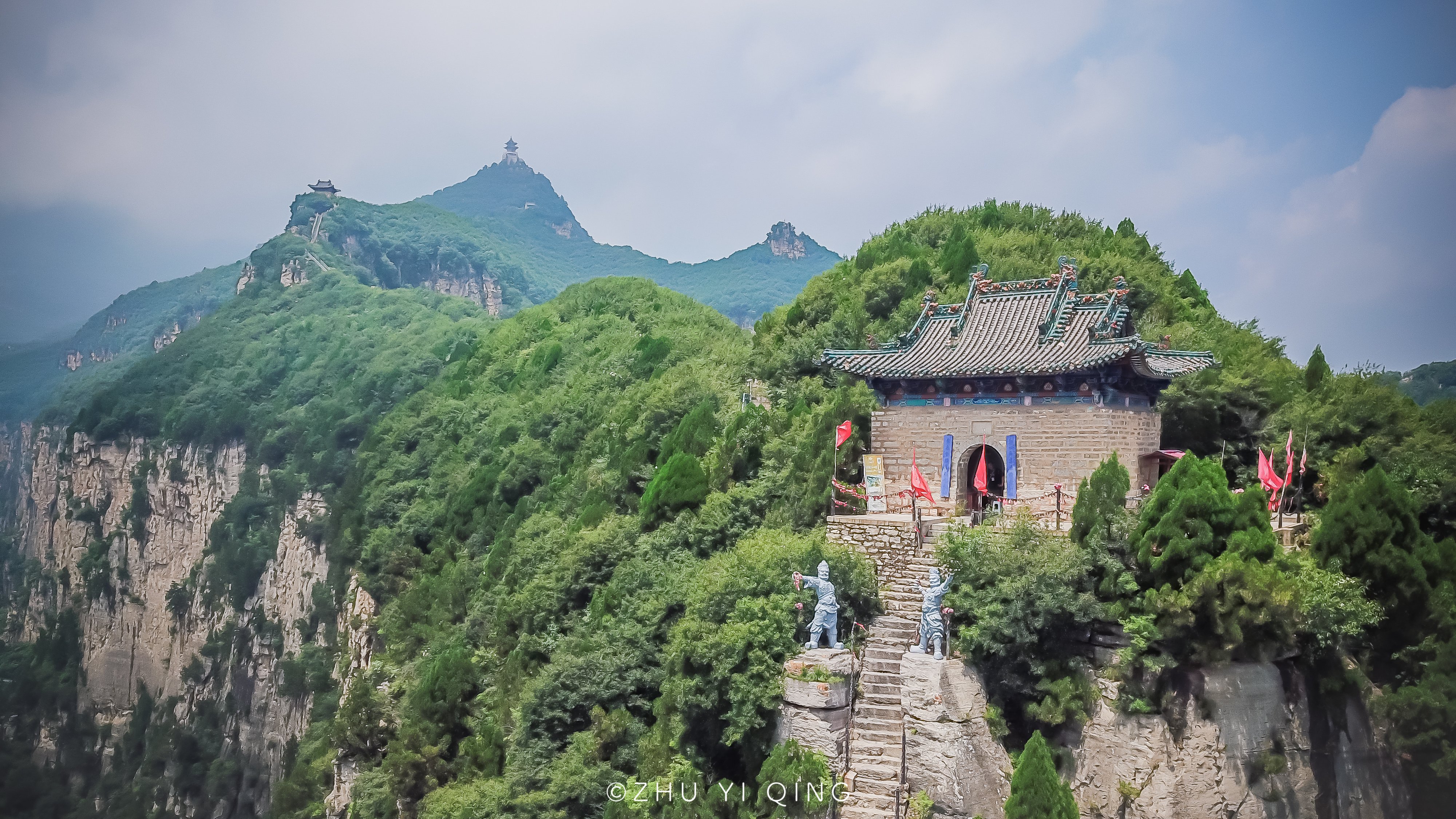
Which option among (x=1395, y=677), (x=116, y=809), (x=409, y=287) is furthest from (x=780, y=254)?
(x=1395, y=677)

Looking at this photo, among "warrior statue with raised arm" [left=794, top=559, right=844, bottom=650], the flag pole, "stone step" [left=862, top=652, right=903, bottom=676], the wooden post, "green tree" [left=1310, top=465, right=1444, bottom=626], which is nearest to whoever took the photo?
"green tree" [left=1310, top=465, right=1444, bottom=626]

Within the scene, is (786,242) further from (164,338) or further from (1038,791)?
(1038,791)

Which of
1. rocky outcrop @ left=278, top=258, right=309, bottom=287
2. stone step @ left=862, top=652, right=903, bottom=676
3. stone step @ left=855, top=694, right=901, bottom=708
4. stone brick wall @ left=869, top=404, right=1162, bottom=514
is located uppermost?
rocky outcrop @ left=278, top=258, right=309, bottom=287

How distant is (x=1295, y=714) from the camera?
61.1 ft

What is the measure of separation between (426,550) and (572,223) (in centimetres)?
11670

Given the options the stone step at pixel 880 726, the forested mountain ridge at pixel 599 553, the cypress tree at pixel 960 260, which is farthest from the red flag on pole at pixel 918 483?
the cypress tree at pixel 960 260

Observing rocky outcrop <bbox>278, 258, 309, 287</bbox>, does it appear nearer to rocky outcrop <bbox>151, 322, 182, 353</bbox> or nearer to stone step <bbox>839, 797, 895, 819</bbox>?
rocky outcrop <bbox>151, 322, 182, 353</bbox>

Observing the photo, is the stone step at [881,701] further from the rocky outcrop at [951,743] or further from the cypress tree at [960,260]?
the cypress tree at [960,260]

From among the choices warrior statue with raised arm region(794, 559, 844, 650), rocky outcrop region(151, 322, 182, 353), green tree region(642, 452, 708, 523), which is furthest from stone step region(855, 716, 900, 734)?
rocky outcrop region(151, 322, 182, 353)

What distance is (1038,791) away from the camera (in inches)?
627

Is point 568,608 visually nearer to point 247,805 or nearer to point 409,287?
point 247,805

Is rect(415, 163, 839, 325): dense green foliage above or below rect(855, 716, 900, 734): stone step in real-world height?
above

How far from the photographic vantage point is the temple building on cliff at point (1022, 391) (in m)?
21.8

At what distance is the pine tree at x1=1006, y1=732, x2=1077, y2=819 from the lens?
15852mm
